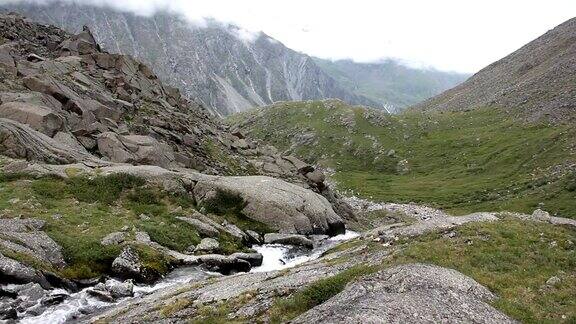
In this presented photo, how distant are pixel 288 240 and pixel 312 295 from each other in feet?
86.1

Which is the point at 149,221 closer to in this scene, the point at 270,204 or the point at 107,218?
the point at 107,218

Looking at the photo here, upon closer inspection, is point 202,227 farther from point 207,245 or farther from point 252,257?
point 252,257

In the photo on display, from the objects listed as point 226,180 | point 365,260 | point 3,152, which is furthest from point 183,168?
point 365,260

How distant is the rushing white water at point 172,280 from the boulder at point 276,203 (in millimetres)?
3126

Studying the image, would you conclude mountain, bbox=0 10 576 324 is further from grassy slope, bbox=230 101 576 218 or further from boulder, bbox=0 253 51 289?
grassy slope, bbox=230 101 576 218

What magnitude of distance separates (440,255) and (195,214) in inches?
1142

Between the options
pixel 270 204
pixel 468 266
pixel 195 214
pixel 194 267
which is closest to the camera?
pixel 468 266

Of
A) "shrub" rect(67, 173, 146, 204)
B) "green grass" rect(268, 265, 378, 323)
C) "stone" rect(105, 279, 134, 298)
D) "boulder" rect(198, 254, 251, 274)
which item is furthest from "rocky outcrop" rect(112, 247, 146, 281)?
"green grass" rect(268, 265, 378, 323)

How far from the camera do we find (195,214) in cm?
5106

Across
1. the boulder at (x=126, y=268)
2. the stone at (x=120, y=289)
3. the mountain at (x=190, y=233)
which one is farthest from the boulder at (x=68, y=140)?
the stone at (x=120, y=289)

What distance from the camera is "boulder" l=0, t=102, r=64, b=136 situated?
61188mm

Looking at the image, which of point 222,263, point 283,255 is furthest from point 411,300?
point 283,255

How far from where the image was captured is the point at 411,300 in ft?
76.1

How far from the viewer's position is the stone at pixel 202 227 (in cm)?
4788
